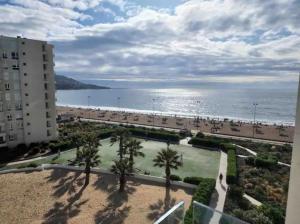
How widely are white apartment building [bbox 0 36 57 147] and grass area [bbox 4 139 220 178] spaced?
995 cm

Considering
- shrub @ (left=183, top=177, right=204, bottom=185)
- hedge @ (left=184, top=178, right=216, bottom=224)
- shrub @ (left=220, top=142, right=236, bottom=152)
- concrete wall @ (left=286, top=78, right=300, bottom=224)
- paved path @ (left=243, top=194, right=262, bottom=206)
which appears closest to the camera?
concrete wall @ (left=286, top=78, right=300, bottom=224)

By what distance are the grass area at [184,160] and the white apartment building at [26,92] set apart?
9952mm

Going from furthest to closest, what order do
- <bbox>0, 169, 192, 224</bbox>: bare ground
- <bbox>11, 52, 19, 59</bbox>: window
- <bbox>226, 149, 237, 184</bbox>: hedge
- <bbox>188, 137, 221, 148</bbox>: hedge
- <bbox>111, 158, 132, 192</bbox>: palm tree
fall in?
<bbox>188, 137, 221, 148</bbox>: hedge, <bbox>11, 52, 19, 59</bbox>: window, <bbox>226, 149, 237, 184</bbox>: hedge, <bbox>111, 158, 132, 192</bbox>: palm tree, <bbox>0, 169, 192, 224</bbox>: bare ground

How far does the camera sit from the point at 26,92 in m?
47.4

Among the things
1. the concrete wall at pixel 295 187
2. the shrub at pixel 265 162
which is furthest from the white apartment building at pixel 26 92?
the concrete wall at pixel 295 187

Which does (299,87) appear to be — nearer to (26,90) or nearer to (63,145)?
(63,145)

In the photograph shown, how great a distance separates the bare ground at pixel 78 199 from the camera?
23188mm

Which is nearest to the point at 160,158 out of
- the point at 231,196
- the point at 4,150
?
the point at 231,196

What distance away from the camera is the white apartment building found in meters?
44.6

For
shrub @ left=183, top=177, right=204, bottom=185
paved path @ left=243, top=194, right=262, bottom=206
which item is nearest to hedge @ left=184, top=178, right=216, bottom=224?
shrub @ left=183, top=177, right=204, bottom=185

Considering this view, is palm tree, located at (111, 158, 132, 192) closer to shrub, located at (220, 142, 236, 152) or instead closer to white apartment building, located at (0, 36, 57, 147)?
shrub, located at (220, 142, 236, 152)

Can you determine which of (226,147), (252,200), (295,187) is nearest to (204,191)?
(252,200)

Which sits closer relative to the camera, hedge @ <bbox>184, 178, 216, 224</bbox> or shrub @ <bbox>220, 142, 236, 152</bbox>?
hedge @ <bbox>184, 178, 216, 224</bbox>

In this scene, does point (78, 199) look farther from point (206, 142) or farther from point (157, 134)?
point (157, 134)
